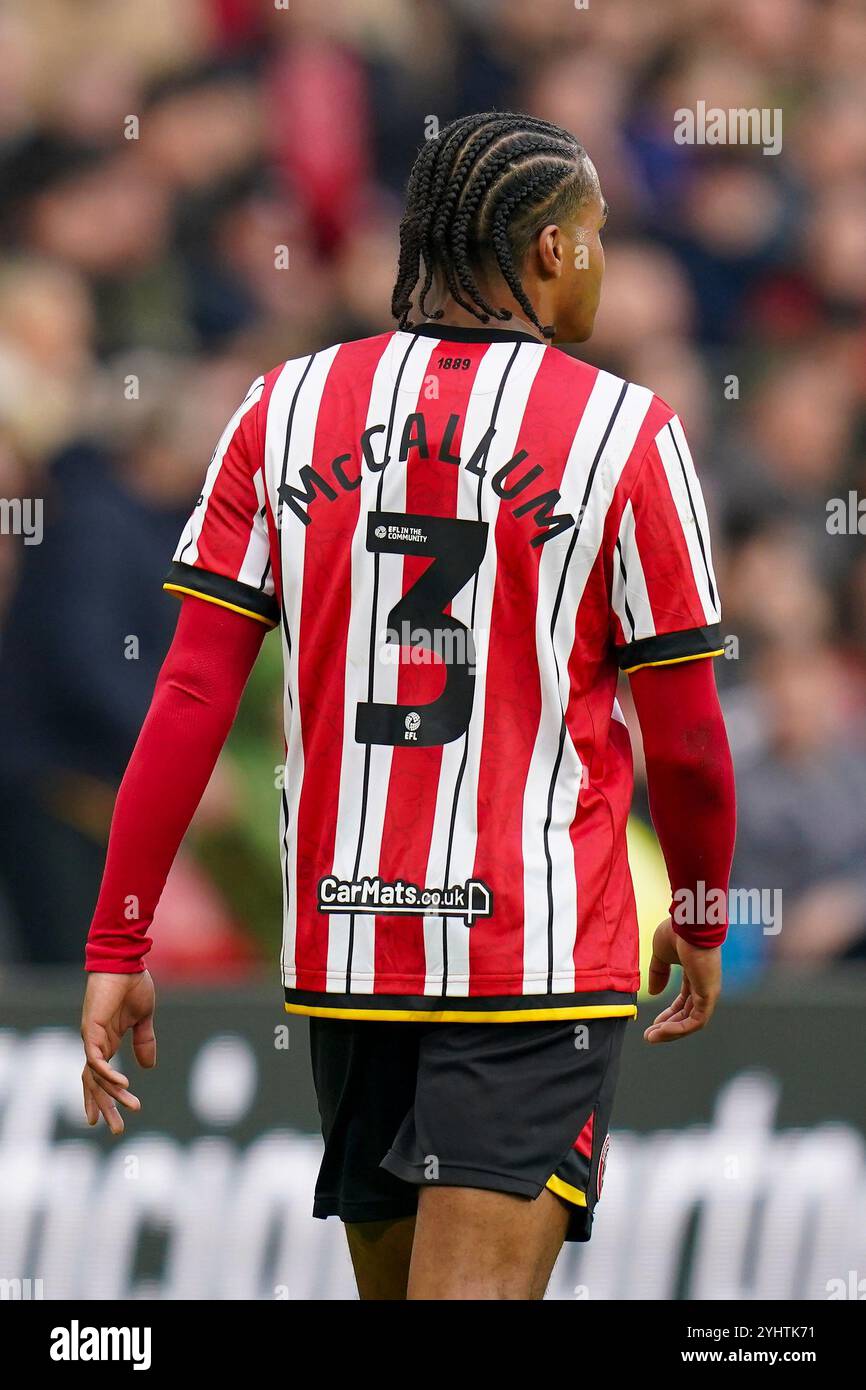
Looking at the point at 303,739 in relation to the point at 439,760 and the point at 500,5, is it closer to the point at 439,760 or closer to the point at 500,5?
the point at 439,760

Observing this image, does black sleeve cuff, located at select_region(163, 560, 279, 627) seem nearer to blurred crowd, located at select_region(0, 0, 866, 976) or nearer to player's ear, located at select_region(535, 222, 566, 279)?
player's ear, located at select_region(535, 222, 566, 279)

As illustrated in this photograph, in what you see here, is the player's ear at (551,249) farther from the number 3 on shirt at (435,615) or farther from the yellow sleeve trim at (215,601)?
the yellow sleeve trim at (215,601)

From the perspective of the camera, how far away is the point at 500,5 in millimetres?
5945

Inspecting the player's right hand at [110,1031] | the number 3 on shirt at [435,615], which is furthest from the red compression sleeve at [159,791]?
the number 3 on shirt at [435,615]

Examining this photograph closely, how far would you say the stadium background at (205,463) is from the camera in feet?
13.2

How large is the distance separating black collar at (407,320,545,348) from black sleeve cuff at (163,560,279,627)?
0.39 m

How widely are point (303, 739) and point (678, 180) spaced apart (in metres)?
4.15

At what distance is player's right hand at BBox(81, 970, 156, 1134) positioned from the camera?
7.47 feet

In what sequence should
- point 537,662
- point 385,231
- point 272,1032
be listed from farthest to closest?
point 385,231 → point 272,1032 → point 537,662

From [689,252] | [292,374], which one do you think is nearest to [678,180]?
[689,252]

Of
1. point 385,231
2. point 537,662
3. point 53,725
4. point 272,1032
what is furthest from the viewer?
point 385,231

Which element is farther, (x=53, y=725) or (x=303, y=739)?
(x=53, y=725)
